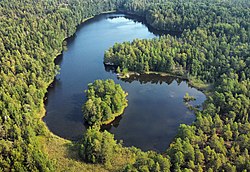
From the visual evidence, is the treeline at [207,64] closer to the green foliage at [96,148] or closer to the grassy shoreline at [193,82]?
the grassy shoreline at [193,82]

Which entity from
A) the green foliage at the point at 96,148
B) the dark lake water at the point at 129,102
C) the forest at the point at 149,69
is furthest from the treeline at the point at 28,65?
the green foliage at the point at 96,148

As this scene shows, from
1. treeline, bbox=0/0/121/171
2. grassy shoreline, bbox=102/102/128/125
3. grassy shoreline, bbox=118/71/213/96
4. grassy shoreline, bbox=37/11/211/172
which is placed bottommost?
grassy shoreline, bbox=37/11/211/172

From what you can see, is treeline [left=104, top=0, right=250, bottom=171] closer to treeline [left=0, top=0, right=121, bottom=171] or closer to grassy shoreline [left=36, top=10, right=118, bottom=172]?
grassy shoreline [left=36, top=10, right=118, bottom=172]

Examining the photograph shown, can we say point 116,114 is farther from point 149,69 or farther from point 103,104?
point 149,69

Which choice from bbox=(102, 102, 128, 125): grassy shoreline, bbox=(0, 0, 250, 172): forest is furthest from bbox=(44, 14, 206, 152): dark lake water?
bbox=(0, 0, 250, 172): forest

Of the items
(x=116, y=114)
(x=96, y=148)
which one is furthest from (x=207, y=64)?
(x=96, y=148)

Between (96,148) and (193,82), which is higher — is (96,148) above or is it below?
above
